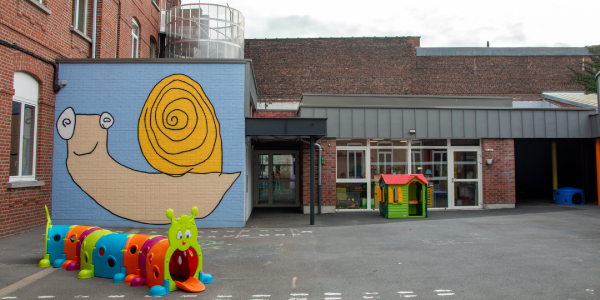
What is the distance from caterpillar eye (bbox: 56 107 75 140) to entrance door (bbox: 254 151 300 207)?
22.4 feet

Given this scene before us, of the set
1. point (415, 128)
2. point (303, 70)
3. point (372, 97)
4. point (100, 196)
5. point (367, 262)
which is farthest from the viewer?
point (303, 70)

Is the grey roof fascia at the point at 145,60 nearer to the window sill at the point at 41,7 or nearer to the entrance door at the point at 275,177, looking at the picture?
the window sill at the point at 41,7

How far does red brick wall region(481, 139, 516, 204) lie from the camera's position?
43.2ft

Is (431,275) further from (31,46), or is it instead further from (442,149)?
(31,46)

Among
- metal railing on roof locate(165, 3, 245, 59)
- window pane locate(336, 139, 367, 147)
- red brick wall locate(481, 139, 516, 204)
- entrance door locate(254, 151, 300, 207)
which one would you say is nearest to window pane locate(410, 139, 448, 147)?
red brick wall locate(481, 139, 516, 204)

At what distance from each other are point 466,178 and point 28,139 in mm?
13491

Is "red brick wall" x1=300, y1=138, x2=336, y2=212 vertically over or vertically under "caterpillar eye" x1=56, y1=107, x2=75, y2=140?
under

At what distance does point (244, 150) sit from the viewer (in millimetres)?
9758

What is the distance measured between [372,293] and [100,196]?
306 inches

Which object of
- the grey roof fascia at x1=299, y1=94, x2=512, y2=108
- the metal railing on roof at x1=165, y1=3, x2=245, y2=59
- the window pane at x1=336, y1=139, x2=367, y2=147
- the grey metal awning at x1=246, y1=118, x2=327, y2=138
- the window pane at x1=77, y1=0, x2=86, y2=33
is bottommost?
the window pane at x1=336, y1=139, x2=367, y2=147

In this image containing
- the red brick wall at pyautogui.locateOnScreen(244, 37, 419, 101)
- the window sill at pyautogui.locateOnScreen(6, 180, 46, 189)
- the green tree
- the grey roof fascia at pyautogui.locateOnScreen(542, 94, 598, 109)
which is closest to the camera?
the window sill at pyautogui.locateOnScreen(6, 180, 46, 189)

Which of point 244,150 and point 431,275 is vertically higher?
point 244,150

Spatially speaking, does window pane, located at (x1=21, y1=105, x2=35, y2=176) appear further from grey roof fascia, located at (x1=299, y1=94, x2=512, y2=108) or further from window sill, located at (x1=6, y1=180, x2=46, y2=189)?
grey roof fascia, located at (x1=299, y1=94, x2=512, y2=108)

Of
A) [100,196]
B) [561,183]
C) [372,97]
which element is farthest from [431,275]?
[561,183]
